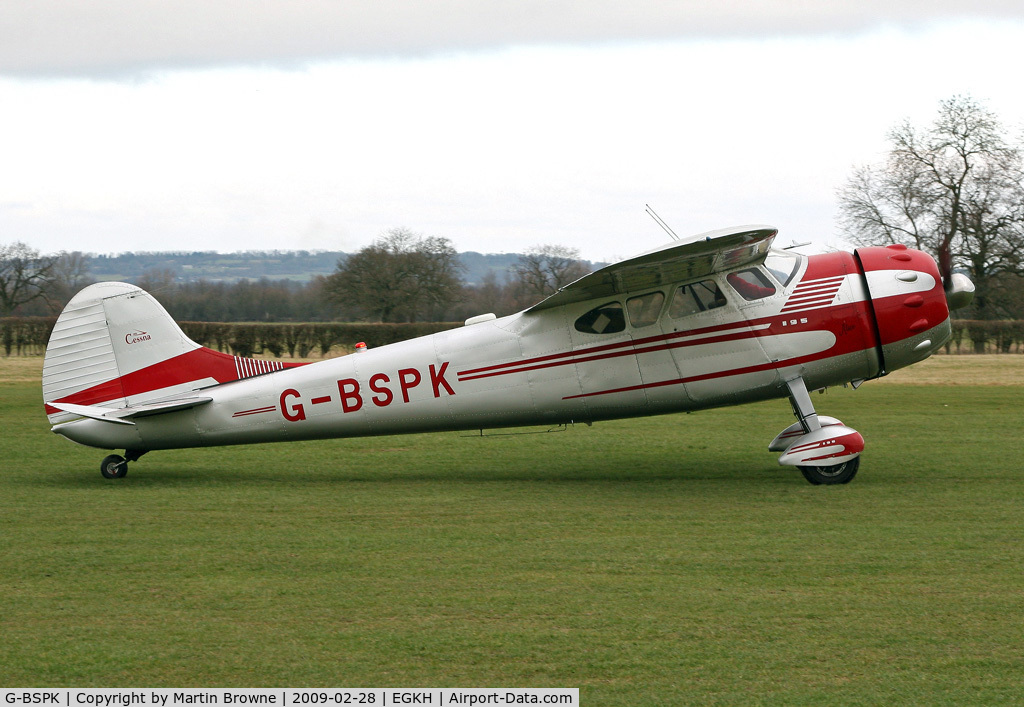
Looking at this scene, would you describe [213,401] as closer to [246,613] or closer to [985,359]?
[246,613]

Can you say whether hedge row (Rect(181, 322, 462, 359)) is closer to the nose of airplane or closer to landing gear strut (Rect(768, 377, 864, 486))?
landing gear strut (Rect(768, 377, 864, 486))

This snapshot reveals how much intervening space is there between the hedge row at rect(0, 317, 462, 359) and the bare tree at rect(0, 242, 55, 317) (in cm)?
1814

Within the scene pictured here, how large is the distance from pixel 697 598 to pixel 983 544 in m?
3.06

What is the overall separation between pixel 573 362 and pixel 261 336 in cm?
2837

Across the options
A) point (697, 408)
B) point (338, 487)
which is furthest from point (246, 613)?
point (697, 408)

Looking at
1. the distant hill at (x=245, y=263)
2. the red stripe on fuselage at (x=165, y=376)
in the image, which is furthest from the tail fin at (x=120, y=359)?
the distant hill at (x=245, y=263)

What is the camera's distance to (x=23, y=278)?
58.0 m

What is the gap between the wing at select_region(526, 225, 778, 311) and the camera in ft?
32.3

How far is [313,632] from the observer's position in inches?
231

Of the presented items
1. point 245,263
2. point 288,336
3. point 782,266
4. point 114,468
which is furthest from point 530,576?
point 245,263

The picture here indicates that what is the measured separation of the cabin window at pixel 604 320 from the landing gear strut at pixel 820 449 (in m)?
2.07

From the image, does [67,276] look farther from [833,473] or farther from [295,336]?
[833,473]

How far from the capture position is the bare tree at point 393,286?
47781mm

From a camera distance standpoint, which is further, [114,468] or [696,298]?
[114,468]
